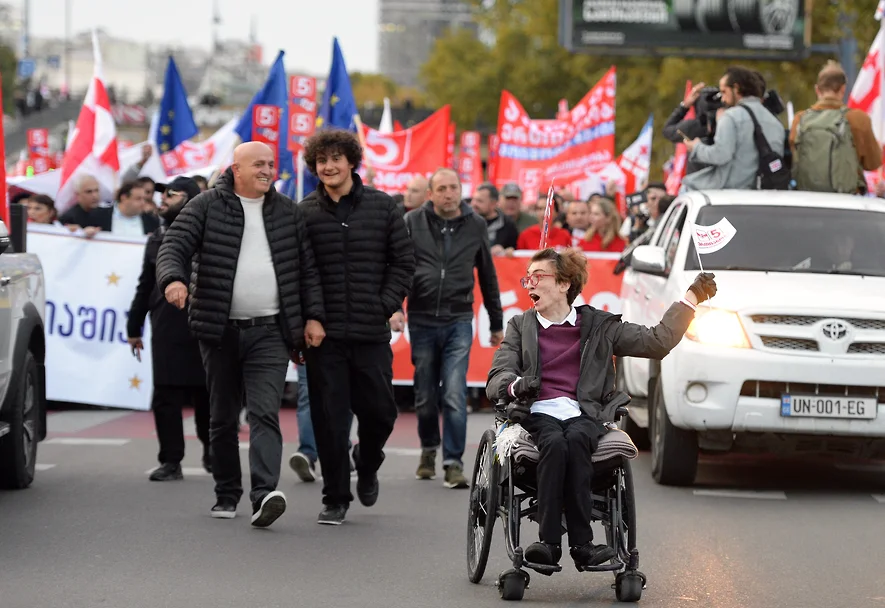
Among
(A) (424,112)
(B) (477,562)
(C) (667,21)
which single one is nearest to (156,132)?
(C) (667,21)

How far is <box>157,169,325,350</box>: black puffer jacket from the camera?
9.27m

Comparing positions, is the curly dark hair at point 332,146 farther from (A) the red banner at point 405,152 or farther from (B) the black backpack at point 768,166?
(A) the red banner at point 405,152

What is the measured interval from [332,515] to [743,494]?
2.71 m

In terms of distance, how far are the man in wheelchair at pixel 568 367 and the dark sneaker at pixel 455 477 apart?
11.6ft

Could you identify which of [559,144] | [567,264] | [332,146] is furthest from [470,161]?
[567,264]

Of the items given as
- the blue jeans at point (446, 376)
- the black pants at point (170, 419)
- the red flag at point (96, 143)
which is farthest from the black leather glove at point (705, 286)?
the red flag at point (96, 143)

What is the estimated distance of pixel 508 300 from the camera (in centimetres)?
1686

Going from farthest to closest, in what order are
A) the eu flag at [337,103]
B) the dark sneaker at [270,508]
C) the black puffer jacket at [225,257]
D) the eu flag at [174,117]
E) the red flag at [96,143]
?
the eu flag at [174,117]
the eu flag at [337,103]
the red flag at [96,143]
the black puffer jacket at [225,257]
the dark sneaker at [270,508]

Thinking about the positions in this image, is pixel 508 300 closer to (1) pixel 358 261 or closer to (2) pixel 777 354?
(2) pixel 777 354

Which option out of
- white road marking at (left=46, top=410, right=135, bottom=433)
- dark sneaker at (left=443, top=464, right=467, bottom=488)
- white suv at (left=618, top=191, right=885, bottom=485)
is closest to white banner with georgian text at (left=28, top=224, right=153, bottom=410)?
white road marking at (left=46, top=410, right=135, bottom=433)

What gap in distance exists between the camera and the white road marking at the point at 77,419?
1458cm

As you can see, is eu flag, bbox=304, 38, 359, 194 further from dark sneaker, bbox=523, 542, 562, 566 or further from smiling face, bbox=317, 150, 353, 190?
dark sneaker, bbox=523, 542, 562, 566

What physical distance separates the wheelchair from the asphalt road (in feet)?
0.46

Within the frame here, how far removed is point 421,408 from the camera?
11.6 meters
